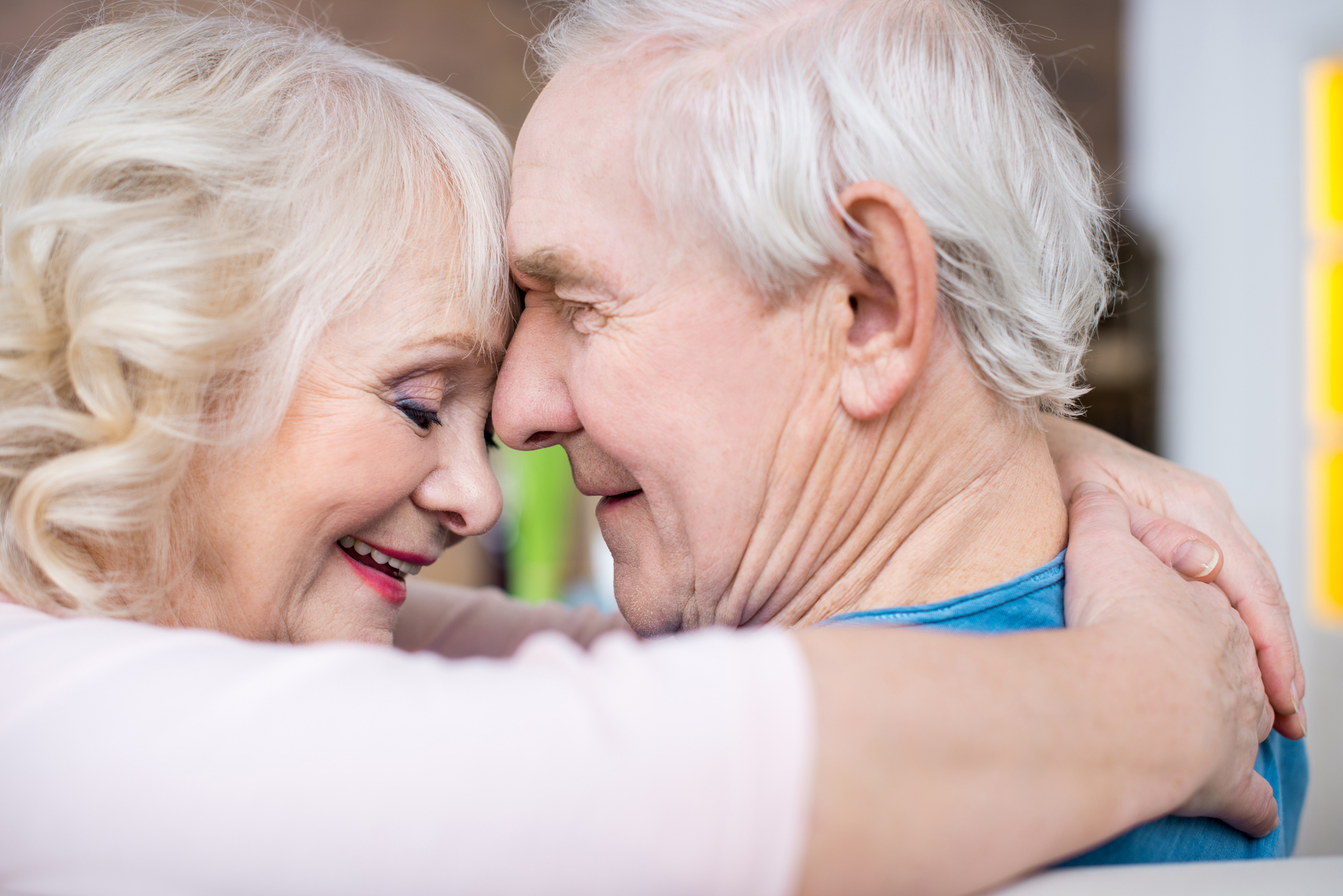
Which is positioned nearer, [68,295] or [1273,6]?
[68,295]

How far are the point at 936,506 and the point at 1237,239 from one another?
3.48 metres

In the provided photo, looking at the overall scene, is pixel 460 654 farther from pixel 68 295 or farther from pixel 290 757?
pixel 290 757

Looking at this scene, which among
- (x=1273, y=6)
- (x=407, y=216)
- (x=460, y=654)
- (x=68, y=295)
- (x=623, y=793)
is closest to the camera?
(x=623, y=793)

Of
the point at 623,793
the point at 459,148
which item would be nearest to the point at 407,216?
the point at 459,148

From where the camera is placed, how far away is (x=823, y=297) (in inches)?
39.3

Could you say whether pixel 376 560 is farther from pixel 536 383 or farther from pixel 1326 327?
pixel 1326 327

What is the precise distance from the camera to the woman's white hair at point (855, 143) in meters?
Result: 0.97

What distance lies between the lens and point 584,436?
119 centimetres

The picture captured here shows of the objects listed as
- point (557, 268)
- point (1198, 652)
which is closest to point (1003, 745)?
point (1198, 652)

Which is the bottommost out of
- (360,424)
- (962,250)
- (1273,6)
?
(360,424)

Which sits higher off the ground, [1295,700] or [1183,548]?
[1183,548]

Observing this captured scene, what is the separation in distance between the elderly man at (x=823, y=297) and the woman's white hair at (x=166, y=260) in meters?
0.17

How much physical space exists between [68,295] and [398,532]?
44cm

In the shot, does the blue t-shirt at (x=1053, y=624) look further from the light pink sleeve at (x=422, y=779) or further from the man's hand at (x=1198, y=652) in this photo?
the light pink sleeve at (x=422, y=779)
